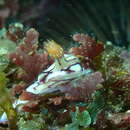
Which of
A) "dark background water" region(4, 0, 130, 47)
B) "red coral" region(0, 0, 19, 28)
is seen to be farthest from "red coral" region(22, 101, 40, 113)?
"red coral" region(0, 0, 19, 28)

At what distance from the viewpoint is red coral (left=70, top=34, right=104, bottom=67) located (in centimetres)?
176

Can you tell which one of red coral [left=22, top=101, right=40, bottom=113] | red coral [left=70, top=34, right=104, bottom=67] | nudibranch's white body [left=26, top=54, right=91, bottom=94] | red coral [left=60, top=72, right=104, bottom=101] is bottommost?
red coral [left=22, top=101, right=40, bottom=113]

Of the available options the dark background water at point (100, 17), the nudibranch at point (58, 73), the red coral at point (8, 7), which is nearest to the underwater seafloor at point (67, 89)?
the nudibranch at point (58, 73)

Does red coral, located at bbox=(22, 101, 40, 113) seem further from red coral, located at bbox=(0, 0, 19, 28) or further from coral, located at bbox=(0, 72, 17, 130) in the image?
red coral, located at bbox=(0, 0, 19, 28)

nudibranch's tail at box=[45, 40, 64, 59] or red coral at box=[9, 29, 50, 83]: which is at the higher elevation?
nudibranch's tail at box=[45, 40, 64, 59]

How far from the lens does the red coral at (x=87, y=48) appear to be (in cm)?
176

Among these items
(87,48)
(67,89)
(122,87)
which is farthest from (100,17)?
(67,89)

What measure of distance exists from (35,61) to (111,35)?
3.70m

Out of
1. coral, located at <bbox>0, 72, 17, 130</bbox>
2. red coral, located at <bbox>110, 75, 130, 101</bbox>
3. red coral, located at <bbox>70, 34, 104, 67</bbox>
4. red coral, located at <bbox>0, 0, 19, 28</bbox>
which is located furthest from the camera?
red coral, located at <bbox>0, 0, 19, 28</bbox>

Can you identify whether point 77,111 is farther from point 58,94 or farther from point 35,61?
point 35,61

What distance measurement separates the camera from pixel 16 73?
206 cm

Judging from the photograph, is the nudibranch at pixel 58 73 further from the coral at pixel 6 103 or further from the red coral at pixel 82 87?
the coral at pixel 6 103

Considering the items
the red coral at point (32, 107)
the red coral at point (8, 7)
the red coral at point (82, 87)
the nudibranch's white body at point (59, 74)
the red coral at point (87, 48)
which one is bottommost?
the red coral at point (32, 107)

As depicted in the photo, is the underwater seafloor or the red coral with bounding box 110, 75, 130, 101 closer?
the underwater seafloor
